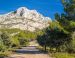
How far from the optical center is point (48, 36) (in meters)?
68.3

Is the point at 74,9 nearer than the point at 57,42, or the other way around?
the point at 74,9

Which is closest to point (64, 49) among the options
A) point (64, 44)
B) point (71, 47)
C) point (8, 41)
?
point (64, 44)

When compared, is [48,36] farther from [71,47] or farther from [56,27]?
[71,47]

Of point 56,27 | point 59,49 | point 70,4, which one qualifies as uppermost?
point 70,4

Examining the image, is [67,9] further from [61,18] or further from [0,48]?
[0,48]

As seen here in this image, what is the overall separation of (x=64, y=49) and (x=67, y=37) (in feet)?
12.3

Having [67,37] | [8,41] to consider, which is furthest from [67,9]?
[8,41]

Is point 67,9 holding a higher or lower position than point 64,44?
higher

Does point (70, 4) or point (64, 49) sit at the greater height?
point (70, 4)

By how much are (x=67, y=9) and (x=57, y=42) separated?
1373 cm

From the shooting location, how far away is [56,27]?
199ft

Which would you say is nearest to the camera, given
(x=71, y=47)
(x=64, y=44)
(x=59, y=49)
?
(x=71, y=47)

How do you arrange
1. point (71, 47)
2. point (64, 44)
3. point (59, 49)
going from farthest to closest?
point (59, 49) → point (64, 44) → point (71, 47)

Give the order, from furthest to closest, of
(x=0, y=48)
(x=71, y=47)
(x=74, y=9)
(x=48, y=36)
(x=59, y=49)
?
(x=48, y=36) < (x=59, y=49) < (x=71, y=47) < (x=74, y=9) < (x=0, y=48)
